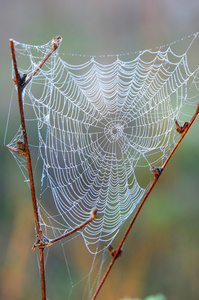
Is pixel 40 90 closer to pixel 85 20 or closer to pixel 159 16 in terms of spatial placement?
pixel 85 20

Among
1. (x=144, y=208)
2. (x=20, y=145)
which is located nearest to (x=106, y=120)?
(x=20, y=145)

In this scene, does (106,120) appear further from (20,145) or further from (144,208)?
(144,208)

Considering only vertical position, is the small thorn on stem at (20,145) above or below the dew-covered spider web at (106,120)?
above

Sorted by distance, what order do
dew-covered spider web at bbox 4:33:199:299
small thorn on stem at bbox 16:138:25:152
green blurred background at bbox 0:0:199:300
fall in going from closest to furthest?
small thorn on stem at bbox 16:138:25:152
dew-covered spider web at bbox 4:33:199:299
green blurred background at bbox 0:0:199:300

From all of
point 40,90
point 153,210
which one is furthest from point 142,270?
point 40,90

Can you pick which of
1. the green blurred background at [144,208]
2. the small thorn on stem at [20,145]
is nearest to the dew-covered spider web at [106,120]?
the small thorn on stem at [20,145]

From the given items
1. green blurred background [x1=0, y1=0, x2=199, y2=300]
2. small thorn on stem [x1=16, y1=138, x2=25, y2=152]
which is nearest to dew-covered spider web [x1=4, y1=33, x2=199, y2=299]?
small thorn on stem [x1=16, y1=138, x2=25, y2=152]

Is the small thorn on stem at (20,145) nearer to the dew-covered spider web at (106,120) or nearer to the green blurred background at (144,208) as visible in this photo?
the dew-covered spider web at (106,120)

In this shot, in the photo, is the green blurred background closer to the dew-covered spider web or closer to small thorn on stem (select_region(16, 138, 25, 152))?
the dew-covered spider web
